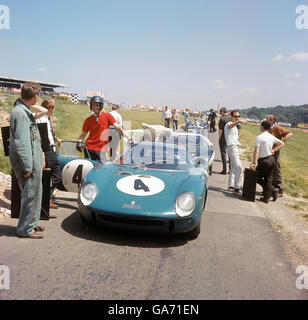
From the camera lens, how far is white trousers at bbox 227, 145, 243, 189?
7.32 m

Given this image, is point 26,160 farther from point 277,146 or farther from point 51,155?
point 277,146

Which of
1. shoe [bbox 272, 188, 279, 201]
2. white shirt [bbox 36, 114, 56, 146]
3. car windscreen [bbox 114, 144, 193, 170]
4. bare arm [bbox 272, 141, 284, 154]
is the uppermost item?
white shirt [bbox 36, 114, 56, 146]

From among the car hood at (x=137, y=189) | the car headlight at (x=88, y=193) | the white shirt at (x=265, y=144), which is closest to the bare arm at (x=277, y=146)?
the white shirt at (x=265, y=144)

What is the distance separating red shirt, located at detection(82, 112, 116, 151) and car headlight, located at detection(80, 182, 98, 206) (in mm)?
1500

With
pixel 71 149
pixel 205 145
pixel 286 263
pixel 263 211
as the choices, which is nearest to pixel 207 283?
pixel 286 263

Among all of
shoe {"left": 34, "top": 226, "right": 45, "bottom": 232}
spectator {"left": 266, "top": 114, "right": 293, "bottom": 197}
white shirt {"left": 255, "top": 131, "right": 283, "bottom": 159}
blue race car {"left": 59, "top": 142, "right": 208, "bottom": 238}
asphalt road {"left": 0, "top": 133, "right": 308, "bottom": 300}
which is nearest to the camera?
asphalt road {"left": 0, "top": 133, "right": 308, "bottom": 300}

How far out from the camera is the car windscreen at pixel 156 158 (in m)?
5.13

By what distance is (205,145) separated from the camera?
8766 millimetres

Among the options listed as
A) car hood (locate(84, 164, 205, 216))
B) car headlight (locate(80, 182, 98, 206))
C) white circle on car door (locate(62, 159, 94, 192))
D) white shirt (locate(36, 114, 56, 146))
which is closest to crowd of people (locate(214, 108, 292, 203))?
car hood (locate(84, 164, 205, 216))

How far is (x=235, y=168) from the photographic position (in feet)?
24.3

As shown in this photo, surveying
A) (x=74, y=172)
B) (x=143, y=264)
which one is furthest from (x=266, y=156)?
(x=143, y=264)

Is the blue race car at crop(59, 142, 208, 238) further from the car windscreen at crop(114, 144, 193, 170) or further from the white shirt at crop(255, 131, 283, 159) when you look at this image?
the white shirt at crop(255, 131, 283, 159)

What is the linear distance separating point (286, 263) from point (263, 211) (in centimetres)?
245

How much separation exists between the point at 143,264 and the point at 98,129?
3004 millimetres
